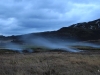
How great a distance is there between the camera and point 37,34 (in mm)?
190125

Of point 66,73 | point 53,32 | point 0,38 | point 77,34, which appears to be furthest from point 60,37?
point 66,73

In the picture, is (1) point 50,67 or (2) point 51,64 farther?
(2) point 51,64

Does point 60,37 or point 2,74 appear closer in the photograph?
point 2,74

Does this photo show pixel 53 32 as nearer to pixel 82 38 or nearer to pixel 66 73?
pixel 82 38

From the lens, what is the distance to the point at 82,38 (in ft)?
512

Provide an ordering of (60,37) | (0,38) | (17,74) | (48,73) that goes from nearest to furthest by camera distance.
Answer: (17,74) < (48,73) < (60,37) < (0,38)

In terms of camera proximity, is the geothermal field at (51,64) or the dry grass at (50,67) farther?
the geothermal field at (51,64)

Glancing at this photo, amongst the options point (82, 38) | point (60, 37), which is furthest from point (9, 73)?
point (60, 37)

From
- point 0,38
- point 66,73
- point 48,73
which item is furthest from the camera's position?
point 0,38

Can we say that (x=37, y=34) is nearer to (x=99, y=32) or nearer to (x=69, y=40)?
(x=69, y=40)

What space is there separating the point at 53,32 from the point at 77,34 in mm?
32578

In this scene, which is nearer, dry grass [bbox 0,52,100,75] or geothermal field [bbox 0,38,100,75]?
dry grass [bbox 0,52,100,75]

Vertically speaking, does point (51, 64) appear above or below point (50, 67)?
below

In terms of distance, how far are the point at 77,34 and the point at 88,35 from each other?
29.1 feet
